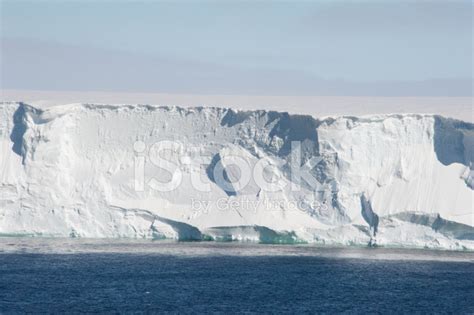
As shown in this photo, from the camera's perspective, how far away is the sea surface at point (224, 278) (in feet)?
80.4

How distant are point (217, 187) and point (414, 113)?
749cm

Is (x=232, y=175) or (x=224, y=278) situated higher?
(x=232, y=175)

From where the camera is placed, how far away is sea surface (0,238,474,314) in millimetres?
24500

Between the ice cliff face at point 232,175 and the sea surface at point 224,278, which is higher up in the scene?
the ice cliff face at point 232,175

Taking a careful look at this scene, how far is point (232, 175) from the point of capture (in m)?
34.4

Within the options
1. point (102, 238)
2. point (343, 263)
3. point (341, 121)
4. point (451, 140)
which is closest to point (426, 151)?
point (451, 140)

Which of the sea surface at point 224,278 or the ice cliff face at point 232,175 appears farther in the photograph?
the ice cliff face at point 232,175

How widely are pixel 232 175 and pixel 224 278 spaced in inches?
296

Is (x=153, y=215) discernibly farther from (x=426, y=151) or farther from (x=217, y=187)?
(x=426, y=151)

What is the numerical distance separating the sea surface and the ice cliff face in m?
0.86

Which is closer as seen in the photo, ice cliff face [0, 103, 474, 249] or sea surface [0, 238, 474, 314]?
sea surface [0, 238, 474, 314]

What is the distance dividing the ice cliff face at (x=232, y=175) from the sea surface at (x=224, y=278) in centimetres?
86

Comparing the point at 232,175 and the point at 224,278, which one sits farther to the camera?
the point at 232,175

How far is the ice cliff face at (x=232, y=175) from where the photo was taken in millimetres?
32812
